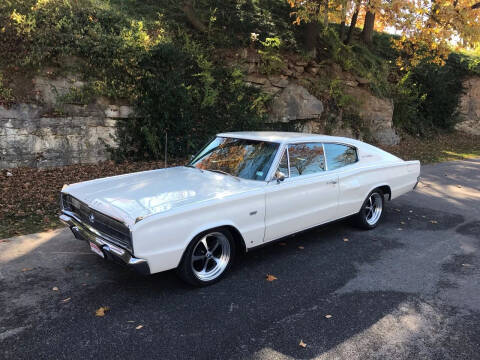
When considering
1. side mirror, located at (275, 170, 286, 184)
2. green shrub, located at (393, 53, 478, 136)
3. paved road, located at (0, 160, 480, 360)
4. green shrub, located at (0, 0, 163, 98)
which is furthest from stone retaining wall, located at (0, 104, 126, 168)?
green shrub, located at (393, 53, 478, 136)

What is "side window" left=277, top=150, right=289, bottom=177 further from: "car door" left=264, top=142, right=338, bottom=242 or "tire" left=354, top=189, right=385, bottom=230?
"tire" left=354, top=189, right=385, bottom=230

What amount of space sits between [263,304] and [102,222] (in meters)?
1.76

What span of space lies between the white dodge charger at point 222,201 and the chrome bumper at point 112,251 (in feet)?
0.03

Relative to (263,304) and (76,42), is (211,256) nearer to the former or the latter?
(263,304)

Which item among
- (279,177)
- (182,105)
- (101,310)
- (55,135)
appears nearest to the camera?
(101,310)

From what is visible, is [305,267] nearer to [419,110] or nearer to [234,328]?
[234,328]

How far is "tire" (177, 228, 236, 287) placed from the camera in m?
3.65

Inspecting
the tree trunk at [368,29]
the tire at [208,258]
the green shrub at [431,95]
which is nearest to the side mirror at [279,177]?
the tire at [208,258]

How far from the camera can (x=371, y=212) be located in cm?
586

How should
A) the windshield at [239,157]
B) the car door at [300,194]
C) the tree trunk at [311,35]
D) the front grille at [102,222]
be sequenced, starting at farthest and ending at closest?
the tree trunk at [311,35] < the windshield at [239,157] < the car door at [300,194] < the front grille at [102,222]

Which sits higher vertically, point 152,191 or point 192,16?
point 192,16

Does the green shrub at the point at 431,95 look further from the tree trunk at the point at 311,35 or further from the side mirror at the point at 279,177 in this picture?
the side mirror at the point at 279,177

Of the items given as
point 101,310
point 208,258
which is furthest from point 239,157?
point 101,310

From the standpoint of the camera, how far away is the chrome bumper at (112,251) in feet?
10.8
